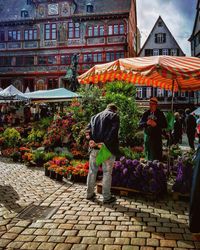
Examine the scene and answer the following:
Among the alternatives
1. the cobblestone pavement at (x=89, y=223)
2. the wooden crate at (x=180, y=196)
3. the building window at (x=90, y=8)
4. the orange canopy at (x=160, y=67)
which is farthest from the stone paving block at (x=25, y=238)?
the building window at (x=90, y=8)

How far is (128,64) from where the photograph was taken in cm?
627

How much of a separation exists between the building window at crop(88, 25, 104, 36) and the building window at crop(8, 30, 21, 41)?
917 cm

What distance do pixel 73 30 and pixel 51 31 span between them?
282 centimetres

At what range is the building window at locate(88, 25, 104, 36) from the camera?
36.1 meters

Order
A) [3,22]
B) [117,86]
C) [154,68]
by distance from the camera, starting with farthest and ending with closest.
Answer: [3,22] → [117,86] → [154,68]

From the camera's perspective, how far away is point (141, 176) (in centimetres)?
621

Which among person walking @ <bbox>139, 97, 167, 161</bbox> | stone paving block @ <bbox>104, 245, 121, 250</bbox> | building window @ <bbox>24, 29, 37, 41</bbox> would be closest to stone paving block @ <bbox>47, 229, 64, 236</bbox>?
stone paving block @ <bbox>104, 245, 121, 250</bbox>

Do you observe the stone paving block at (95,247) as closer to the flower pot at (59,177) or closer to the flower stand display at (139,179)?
the flower stand display at (139,179)

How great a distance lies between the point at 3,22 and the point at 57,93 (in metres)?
25.0

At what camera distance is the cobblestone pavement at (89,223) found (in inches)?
163

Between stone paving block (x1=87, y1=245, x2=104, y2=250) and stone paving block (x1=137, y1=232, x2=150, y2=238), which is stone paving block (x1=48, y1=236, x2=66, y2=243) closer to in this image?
stone paving block (x1=87, y1=245, x2=104, y2=250)

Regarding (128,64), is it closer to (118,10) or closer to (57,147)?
(57,147)

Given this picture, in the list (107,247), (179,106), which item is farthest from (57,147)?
(179,106)

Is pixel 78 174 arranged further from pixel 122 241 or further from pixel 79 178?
pixel 122 241
